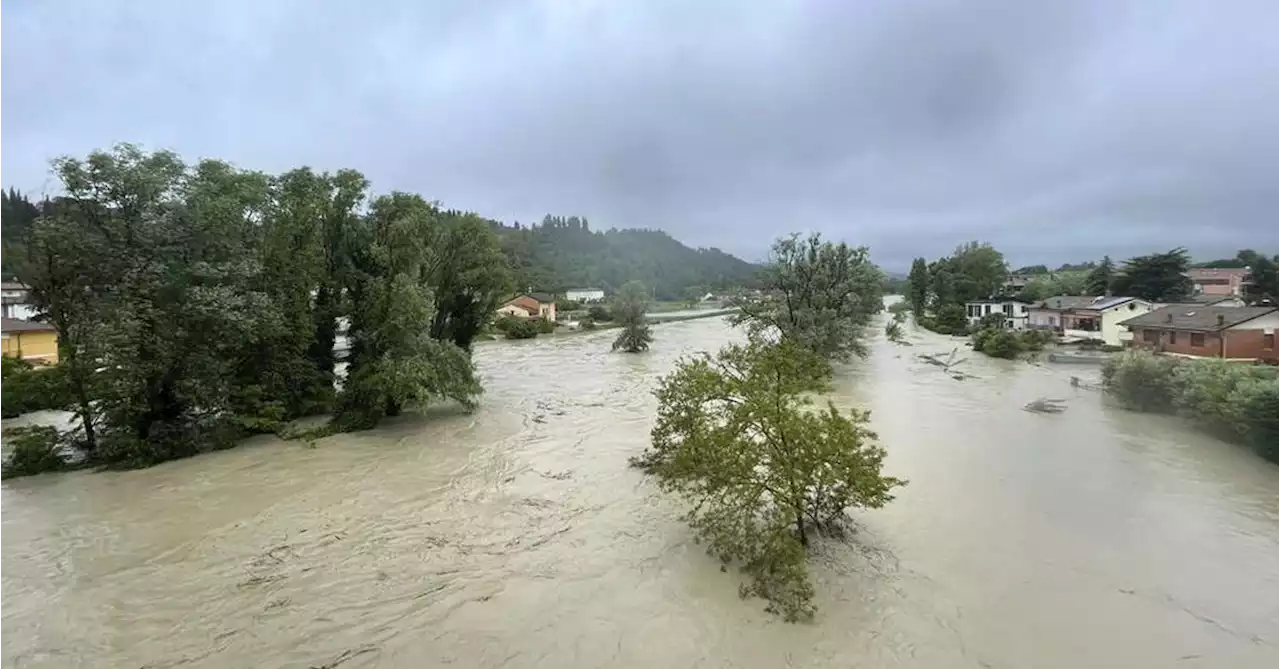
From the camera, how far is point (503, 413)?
20.6m

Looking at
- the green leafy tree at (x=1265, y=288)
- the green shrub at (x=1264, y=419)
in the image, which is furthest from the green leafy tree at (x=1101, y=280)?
the green shrub at (x=1264, y=419)

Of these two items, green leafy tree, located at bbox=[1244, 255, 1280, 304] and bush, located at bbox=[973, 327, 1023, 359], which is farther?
green leafy tree, located at bbox=[1244, 255, 1280, 304]

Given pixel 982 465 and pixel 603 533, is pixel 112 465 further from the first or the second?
pixel 982 465

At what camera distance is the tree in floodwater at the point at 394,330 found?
17.7m

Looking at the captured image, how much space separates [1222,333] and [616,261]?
112 meters

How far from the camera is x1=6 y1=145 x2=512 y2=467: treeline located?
13766 mm

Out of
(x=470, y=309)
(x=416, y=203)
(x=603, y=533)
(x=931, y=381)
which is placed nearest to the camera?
(x=603, y=533)

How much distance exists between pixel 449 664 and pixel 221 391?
12.6 meters

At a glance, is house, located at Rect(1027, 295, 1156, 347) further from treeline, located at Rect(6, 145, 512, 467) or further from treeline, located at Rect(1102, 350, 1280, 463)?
treeline, located at Rect(6, 145, 512, 467)

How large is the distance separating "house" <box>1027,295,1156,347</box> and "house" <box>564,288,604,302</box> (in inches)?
2261

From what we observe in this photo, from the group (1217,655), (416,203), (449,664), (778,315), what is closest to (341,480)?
(449,664)

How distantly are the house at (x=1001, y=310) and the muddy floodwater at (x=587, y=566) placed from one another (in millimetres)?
39647

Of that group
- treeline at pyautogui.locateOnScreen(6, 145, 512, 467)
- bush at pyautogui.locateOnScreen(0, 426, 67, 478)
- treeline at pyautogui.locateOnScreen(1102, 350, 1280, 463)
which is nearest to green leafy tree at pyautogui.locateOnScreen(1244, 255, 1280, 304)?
treeline at pyautogui.locateOnScreen(1102, 350, 1280, 463)

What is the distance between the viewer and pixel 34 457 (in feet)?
45.7
